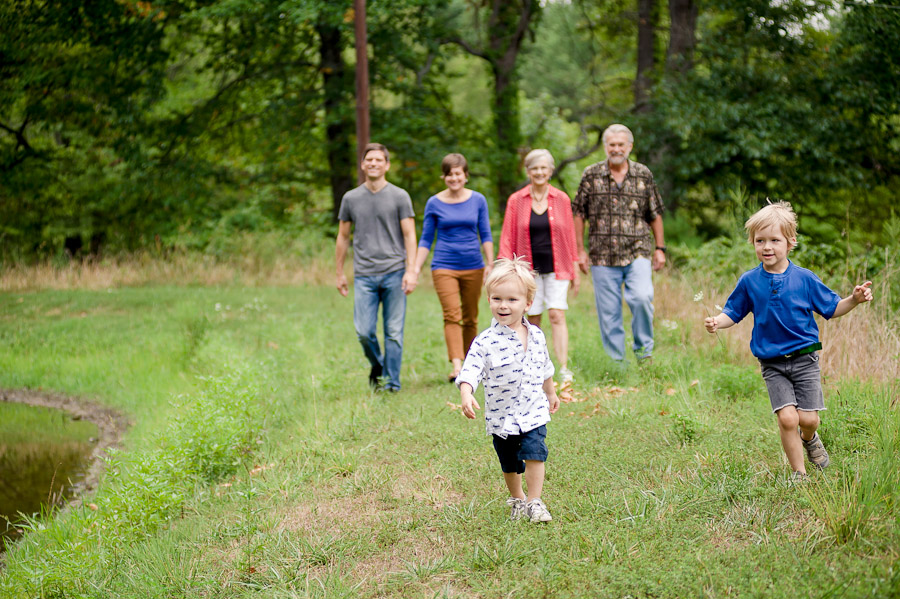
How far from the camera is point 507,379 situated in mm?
3945

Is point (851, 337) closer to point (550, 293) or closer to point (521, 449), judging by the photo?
point (550, 293)

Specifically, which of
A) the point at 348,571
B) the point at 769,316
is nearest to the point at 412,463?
the point at 348,571

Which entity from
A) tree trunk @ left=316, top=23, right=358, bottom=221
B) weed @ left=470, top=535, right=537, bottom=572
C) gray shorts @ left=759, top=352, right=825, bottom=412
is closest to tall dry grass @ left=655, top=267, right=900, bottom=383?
gray shorts @ left=759, top=352, right=825, bottom=412

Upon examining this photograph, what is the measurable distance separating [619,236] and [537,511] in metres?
3.55

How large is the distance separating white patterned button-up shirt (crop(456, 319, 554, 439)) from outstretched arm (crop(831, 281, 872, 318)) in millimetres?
1484

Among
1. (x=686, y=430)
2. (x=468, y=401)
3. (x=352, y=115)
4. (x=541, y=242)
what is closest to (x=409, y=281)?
(x=541, y=242)

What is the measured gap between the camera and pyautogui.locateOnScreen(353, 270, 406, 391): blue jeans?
7.16m

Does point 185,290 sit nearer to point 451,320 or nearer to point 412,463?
point 451,320

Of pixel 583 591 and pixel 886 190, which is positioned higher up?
pixel 886 190

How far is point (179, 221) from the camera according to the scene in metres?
20.9

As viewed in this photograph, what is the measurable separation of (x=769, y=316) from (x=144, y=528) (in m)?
3.94

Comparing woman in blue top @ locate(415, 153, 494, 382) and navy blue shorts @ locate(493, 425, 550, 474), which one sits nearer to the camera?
navy blue shorts @ locate(493, 425, 550, 474)

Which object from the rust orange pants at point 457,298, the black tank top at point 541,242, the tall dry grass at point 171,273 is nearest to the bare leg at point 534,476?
the black tank top at point 541,242

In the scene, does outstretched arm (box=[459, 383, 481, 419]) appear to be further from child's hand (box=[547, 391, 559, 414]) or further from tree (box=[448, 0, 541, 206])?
tree (box=[448, 0, 541, 206])
